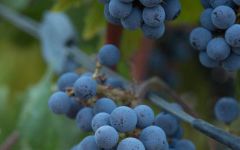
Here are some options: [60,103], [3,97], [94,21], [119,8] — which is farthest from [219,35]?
[3,97]

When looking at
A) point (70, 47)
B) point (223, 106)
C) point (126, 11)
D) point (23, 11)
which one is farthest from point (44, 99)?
point (126, 11)

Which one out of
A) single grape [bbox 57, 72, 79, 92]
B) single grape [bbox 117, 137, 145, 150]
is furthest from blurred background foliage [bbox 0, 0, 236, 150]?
single grape [bbox 117, 137, 145, 150]

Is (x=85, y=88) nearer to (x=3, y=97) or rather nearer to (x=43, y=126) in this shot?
(x=43, y=126)

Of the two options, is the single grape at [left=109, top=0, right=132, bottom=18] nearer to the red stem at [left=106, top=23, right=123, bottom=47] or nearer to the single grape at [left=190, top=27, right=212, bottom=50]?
the single grape at [left=190, top=27, right=212, bottom=50]

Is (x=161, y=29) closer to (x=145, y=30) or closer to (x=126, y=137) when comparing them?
(x=145, y=30)

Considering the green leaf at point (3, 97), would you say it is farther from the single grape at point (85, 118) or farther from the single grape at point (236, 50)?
the single grape at point (236, 50)
